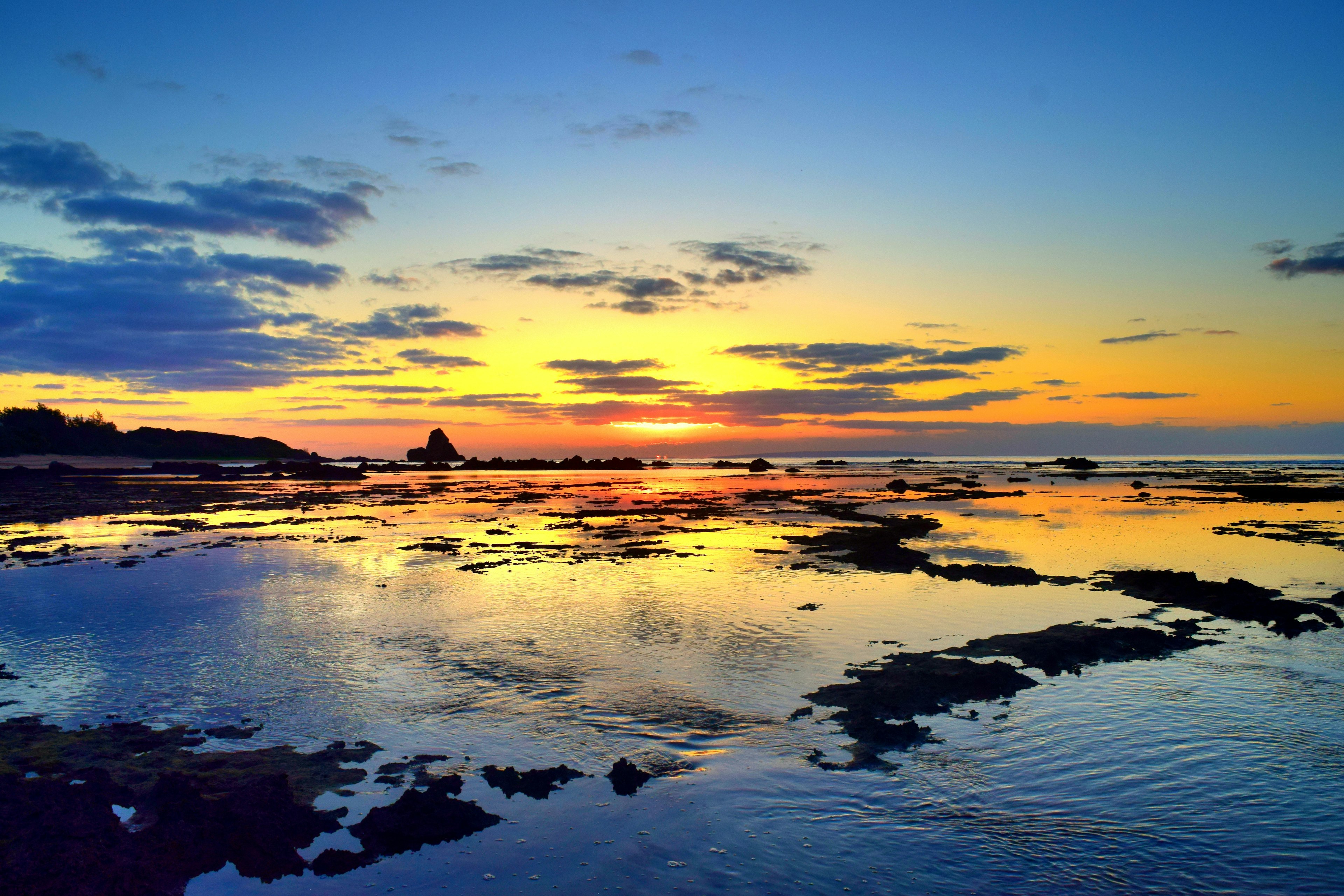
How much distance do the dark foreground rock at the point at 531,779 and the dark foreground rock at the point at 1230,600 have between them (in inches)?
581

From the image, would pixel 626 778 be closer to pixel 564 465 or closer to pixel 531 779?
pixel 531 779

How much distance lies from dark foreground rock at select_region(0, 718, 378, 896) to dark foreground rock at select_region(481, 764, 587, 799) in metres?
1.62

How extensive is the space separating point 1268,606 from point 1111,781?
1163 cm

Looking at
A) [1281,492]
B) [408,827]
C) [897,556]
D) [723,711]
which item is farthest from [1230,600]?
[1281,492]

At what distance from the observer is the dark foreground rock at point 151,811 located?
6117mm

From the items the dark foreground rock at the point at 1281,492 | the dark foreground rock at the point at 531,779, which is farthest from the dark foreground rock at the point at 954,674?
the dark foreground rock at the point at 1281,492

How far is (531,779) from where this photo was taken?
812 cm

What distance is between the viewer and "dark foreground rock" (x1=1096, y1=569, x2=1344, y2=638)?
14891 mm

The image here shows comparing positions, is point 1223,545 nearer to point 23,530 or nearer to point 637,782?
point 637,782

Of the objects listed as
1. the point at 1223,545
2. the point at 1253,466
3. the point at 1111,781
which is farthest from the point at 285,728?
the point at 1253,466

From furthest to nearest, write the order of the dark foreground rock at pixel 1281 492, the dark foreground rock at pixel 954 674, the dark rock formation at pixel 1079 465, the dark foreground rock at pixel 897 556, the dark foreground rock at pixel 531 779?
the dark rock formation at pixel 1079 465 < the dark foreground rock at pixel 1281 492 < the dark foreground rock at pixel 897 556 < the dark foreground rock at pixel 954 674 < the dark foreground rock at pixel 531 779

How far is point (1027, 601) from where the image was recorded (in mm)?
17422

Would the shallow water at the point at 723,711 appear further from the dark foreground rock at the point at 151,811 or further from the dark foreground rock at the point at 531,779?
the dark foreground rock at the point at 151,811

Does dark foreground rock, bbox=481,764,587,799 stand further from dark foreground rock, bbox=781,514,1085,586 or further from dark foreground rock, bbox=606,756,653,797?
dark foreground rock, bbox=781,514,1085,586
